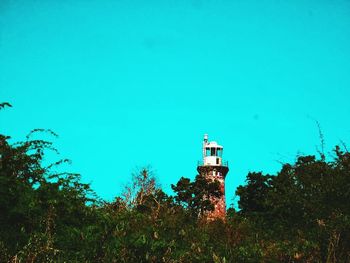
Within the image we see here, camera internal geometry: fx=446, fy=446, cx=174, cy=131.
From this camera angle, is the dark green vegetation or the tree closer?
the dark green vegetation

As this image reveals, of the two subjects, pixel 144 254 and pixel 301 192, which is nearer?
pixel 144 254

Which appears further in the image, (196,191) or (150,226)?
(196,191)

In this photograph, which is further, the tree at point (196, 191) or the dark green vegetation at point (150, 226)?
the tree at point (196, 191)

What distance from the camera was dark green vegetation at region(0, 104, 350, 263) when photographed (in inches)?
243

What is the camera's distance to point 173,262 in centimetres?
565

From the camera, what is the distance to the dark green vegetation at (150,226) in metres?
6.17

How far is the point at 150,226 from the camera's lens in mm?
8258

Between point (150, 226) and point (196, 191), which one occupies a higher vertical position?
point (196, 191)

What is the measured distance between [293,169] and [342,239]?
612 centimetres

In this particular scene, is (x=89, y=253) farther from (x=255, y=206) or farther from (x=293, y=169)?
(x=255, y=206)

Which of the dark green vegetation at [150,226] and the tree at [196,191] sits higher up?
the tree at [196,191]

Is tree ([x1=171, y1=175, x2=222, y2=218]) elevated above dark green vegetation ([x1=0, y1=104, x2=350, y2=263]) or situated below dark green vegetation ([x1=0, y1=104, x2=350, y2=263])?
above

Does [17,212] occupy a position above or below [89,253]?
above

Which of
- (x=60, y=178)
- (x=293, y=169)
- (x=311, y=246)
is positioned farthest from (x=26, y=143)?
(x=293, y=169)
